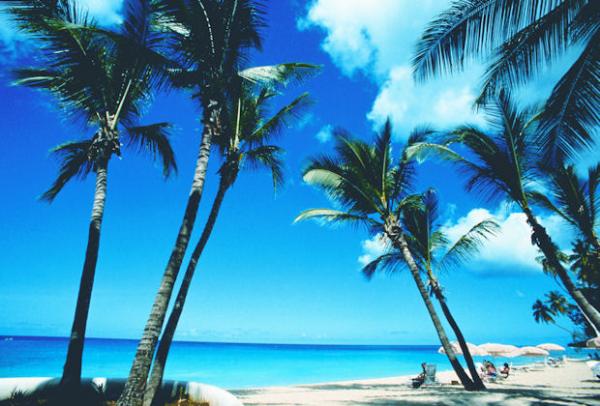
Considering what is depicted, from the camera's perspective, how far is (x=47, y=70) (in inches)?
257

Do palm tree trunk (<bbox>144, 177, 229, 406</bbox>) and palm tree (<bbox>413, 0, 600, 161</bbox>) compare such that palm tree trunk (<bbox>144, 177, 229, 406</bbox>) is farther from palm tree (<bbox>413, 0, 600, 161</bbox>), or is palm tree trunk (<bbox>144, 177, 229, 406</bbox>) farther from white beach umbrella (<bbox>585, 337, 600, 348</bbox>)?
white beach umbrella (<bbox>585, 337, 600, 348</bbox>)

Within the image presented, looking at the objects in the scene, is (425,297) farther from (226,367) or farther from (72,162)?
(226,367)

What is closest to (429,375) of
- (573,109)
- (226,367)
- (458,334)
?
(458,334)

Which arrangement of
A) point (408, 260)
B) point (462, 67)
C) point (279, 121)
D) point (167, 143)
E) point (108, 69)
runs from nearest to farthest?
point (462, 67), point (108, 69), point (167, 143), point (279, 121), point (408, 260)

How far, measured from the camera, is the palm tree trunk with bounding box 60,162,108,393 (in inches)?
183

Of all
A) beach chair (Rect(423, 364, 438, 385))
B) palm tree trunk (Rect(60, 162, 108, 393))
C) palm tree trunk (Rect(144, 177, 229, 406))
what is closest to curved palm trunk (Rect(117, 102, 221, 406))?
palm tree trunk (Rect(144, 177, 229, 406))

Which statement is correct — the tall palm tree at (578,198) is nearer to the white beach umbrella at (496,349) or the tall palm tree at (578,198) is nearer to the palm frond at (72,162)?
the palm frond at (72,162)

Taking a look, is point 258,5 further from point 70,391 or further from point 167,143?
point 70,391

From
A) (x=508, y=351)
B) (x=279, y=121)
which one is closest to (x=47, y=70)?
(x=279, y=121)

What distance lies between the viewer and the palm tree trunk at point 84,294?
4660mm

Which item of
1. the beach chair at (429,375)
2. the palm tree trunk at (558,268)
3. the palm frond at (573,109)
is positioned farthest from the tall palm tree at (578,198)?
the beach chair at (429,375)

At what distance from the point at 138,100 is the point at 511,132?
8.33 m

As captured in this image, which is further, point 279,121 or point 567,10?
point 279,121

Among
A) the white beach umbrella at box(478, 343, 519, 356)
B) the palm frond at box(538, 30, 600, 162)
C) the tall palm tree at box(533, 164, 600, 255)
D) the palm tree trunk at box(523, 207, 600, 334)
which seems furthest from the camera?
the white beach umbrella at box(478, 343, 519, 356)
